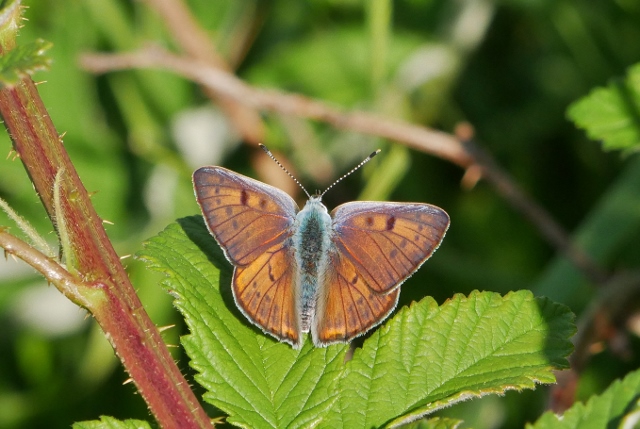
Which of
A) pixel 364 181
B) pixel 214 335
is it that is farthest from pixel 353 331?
pixel 364 181

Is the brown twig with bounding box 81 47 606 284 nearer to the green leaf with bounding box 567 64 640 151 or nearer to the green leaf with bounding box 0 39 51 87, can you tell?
the green leaf with bounding box 567 64 640 151

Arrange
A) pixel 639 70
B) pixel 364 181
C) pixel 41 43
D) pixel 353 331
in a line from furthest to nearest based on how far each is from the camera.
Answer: pixel 364 181, pixel 639 70, pixel 353 331, pixel 41 43

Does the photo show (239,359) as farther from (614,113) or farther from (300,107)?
(300,107)

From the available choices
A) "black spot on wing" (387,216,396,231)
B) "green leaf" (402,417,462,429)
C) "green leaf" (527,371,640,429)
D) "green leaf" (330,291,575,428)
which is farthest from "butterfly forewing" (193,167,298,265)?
"green leaf" (527,371,640,429)

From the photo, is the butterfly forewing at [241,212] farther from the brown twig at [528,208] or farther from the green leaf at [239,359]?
the brown twig at [528,208]

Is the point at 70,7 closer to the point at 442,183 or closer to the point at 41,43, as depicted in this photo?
the point at 442,183

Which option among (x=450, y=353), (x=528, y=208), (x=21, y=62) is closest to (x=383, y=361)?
(x=450, y=353)

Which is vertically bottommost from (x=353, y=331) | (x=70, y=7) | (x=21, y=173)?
(x=353, y=331)
